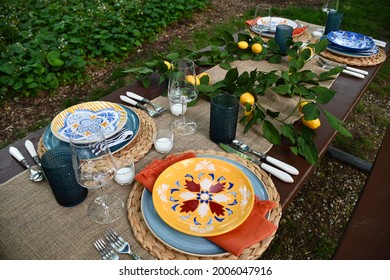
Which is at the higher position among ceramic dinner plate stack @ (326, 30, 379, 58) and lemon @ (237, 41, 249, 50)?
lemon @ (237, 41, 249, 50)

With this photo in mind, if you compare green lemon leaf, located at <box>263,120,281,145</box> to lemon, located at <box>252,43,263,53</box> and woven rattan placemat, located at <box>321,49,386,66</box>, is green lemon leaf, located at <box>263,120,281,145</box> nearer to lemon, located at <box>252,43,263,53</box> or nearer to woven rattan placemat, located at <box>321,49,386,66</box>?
lemon, located at <box>252,43,263,53</box>

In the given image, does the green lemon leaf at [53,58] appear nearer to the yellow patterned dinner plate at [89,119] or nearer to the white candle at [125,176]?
the yellow patterned dinner plate at [89,119]

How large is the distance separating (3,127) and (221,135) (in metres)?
2.07

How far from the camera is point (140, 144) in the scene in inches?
41.5

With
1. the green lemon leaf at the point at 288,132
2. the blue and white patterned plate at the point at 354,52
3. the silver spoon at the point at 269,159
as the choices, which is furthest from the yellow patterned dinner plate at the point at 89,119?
the blue and white patterned plate at the point at 354,52

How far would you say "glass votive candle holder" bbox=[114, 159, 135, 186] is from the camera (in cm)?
92

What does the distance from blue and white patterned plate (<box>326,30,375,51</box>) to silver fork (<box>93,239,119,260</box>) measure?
1.51 metres

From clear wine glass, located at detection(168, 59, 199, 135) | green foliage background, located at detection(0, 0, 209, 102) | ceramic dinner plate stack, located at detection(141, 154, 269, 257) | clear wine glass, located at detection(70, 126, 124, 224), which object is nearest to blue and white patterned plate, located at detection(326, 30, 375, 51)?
clear wine glass, located at detection(168, 59, 199, 135)

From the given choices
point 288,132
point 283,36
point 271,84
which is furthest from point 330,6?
point 288,132

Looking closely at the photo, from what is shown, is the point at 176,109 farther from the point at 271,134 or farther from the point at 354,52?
the point at 354,52

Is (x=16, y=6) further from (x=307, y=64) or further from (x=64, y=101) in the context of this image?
(x=307, y=64)

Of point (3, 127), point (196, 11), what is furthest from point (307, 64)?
point (196, 11)

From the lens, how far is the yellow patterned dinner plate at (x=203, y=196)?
0.77 m

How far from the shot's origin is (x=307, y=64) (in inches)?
63.7
